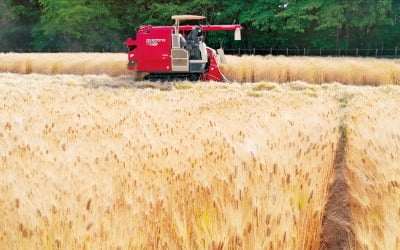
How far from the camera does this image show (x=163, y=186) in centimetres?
198

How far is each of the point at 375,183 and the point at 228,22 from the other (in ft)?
113

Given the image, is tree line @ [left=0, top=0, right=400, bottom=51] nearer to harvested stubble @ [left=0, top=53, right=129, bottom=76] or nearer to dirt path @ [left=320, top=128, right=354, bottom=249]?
harvested stubble @ [left=0, top=53, right=129, bottom=76]

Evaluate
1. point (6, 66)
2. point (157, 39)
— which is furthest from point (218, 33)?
point (157, 39)

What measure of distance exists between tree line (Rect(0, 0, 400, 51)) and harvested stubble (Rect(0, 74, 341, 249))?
2892cm

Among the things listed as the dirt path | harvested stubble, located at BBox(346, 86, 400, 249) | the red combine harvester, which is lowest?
the dirt path

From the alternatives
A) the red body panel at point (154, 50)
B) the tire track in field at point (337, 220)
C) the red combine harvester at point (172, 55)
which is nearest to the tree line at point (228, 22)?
the red combine harvester at point (172, 55)

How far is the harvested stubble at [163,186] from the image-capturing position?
4.95ft

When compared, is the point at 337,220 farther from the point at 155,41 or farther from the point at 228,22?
the point at 228,22

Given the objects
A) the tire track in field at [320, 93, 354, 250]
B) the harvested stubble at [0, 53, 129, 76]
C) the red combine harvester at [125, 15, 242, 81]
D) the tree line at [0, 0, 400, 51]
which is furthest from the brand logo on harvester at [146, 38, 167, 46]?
the tree line at [0, 0, 400, 51]

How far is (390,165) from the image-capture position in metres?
2.46

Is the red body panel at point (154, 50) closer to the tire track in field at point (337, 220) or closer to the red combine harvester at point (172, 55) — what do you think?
the red combine harvester at point (172, 55)

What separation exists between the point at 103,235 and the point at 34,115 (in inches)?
114

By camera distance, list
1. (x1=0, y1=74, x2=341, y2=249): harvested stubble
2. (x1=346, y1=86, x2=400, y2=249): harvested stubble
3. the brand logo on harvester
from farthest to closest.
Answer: the brand logo on harvester, (x1=346, y1=86, x2=400, y2=249): harvested stubble, (x1=0, y1=74, x2=341, y2=249): harvested stubble

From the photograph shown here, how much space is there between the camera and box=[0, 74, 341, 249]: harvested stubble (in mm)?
1509
